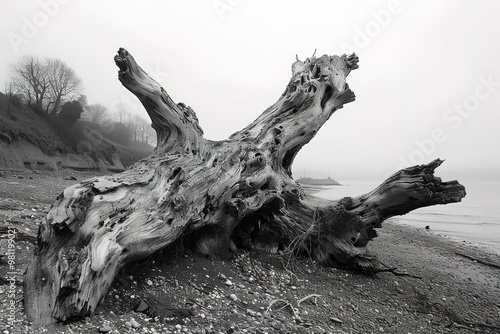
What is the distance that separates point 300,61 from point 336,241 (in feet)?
16.6

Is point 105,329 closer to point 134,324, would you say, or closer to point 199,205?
point 134,324

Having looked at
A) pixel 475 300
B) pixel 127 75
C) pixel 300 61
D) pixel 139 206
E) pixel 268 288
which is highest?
Result: pixel 300 61

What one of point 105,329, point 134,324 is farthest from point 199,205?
point 105,329

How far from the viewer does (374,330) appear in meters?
3.58

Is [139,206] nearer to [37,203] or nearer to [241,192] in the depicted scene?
[241,192]

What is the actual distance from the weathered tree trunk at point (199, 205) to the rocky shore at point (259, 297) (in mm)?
243

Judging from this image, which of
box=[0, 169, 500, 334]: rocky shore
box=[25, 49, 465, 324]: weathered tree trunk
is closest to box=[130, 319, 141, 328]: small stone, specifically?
box=[0, 169, 500, 334]: rocky shore

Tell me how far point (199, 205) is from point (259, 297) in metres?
1.32

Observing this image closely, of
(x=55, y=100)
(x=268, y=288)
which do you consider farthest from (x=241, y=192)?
(x=55, y=100)

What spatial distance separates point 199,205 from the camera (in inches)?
162

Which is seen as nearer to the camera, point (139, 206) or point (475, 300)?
point (139, 206)

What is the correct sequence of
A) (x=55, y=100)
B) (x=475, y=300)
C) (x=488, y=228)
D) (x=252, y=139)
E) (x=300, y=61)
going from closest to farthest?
(x=475, y=300), (x=252, y=139), (x=300, y=61), (x=488, y=228), (x=55, y=100)

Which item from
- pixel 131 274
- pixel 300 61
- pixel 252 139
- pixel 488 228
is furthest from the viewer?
pixel 488 228

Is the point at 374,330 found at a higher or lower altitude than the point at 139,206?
lower
